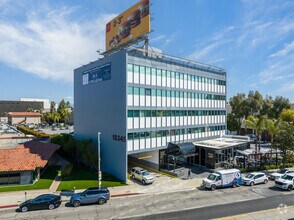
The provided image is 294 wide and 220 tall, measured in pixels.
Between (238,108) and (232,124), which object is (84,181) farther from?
(238,108)

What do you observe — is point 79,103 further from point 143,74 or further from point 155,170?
point 155,170

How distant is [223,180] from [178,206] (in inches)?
339

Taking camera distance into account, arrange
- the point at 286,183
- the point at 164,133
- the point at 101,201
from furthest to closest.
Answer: the point at 164,133 → the point at 286,183 → the point at 101,201

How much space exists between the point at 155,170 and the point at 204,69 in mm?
22818

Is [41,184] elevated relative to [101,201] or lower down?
lower down

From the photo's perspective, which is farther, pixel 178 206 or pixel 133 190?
pixel 133 190

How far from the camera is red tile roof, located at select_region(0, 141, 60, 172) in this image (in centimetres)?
3070

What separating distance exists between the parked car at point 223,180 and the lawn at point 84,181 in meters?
11.8

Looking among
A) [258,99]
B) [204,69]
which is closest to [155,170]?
[204,69]

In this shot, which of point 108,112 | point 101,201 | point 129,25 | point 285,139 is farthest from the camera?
point 129,25

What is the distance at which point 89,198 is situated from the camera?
23438 mm

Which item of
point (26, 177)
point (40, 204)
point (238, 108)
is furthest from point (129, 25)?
point (238, 108)

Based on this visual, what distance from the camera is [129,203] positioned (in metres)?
24.0

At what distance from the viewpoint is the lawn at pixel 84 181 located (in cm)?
2981
